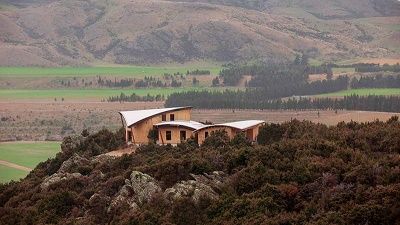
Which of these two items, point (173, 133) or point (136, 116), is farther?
point (136, 116)

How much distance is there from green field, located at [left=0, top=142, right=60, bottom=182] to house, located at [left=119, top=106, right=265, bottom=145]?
13.5 meters

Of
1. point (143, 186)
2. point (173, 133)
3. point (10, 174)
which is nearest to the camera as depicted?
point (143, 186)

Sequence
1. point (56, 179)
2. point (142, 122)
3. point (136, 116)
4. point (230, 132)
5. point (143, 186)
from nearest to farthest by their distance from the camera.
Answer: point (143, 186) → point (56, 179) → point (230, 132) → point (142, 122) → point (136, 116)

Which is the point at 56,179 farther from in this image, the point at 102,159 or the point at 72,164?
the point at 102,159

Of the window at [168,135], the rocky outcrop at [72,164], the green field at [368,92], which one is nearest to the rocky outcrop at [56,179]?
the rocky outcrop at [72,164]

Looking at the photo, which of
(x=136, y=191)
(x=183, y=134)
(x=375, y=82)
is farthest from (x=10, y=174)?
(x=375, y=82)

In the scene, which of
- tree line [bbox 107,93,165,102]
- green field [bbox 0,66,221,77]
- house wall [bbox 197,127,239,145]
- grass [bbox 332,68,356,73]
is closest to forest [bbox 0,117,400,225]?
house wall [bbox 197,127,239,145]

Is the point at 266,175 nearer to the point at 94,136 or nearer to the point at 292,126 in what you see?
the point at 292,126

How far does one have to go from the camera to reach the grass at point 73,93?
14125 centimetres

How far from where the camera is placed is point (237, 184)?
34.6 m

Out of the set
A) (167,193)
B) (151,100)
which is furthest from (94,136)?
(151,100)

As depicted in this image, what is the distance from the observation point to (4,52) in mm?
193250

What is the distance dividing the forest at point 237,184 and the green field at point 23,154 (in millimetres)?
20385

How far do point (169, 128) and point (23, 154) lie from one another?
108 feet
